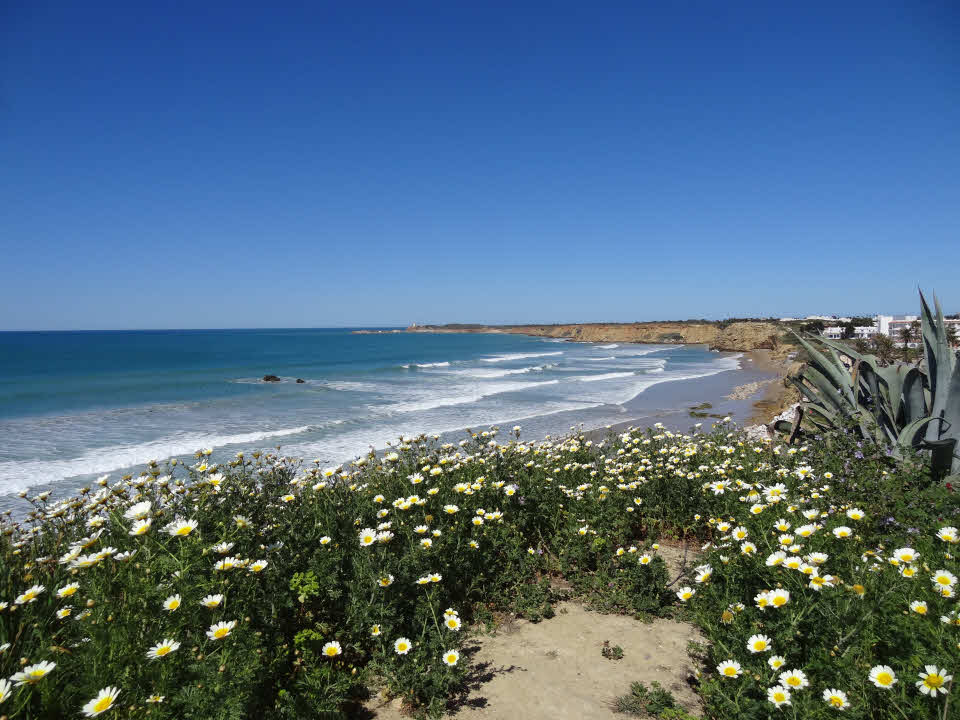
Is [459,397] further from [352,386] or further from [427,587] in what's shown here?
[427,587]

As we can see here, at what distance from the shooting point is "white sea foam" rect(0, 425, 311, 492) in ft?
34.6

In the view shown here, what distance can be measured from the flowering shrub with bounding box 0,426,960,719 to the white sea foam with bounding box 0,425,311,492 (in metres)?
9.14

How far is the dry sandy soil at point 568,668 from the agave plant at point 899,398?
10.0ft

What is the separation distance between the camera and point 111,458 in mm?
12320

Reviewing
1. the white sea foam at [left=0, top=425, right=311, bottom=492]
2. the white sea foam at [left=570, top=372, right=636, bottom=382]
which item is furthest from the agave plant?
the white sea foam at [left=570, top=372, right=636, bottom=382]

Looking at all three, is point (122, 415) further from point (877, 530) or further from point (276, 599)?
point (877, 530)

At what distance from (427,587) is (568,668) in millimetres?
999

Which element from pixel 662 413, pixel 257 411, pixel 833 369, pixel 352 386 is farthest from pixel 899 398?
pixel 352 386

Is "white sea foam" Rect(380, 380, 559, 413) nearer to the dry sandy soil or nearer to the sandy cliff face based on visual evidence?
the dry sandy soil

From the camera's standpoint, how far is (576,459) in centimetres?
597

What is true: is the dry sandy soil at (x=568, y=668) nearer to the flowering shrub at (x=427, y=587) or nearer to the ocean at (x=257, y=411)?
the flowering shrub at (x=427, y=587)

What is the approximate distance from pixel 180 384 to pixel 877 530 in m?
35.0

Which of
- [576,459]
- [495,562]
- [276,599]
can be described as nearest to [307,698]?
[276,599]

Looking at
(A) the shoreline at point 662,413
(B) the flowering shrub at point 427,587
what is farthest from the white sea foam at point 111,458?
(B) the flowering shrub at point 427,587
